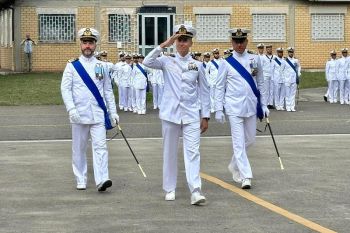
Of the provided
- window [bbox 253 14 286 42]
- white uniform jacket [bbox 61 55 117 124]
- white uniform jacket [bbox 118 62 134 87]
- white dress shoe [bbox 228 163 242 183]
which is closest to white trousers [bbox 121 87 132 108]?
white uniform jacket [bbox 118 62 134 87]

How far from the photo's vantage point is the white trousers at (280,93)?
2771cm

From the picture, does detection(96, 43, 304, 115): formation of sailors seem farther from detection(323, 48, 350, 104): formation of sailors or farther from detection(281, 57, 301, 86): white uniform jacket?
detection(323, 48, 350, 104): formation of sailors

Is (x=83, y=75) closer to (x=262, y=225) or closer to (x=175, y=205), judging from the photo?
(x=175, y=205)

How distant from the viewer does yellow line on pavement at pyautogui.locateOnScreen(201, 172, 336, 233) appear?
881 centimetres

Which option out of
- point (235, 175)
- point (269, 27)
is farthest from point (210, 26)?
point (235, 175)

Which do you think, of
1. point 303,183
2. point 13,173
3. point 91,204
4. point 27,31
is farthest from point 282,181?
point 27,31

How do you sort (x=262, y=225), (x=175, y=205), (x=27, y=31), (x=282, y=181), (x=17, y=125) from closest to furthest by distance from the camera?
(x=262, y=225) < (x=175, y=205) < (x=282, y=181) < (x=17, y=125) < (x=27, y=31)

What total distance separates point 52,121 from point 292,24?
2356 cm

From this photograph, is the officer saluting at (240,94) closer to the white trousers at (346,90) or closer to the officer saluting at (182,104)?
the officer saluting at (182,104)

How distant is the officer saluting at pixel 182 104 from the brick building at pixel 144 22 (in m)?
31.8

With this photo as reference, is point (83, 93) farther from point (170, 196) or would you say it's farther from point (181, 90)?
point (170, 196)

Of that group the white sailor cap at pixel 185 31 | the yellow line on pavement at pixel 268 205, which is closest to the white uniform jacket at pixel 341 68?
the yellow line on pavement at pixel 268 205

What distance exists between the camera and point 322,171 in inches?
507

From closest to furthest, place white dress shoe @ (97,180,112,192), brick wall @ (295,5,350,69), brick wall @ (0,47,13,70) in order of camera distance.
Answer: white dress shoe @ (97,180,112,192) → brick wall @ (295,5,350,69) → brick wall @ (0,47,13,70)
